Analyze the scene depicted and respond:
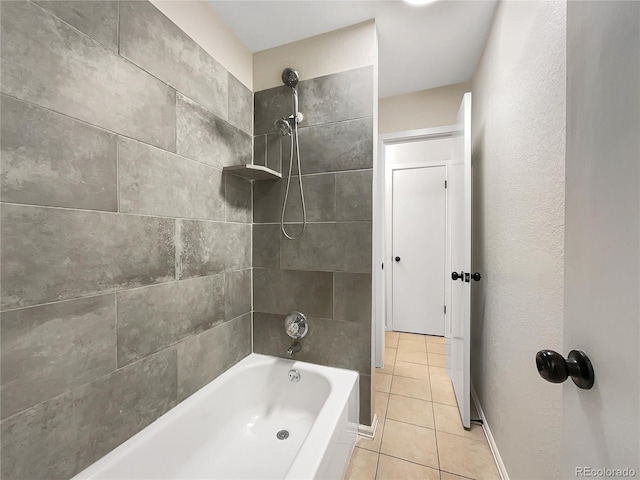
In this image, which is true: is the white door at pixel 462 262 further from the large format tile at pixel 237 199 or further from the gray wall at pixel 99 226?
the gray wall at pixel 99 226

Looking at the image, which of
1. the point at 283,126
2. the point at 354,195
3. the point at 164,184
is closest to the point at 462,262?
the point at 354,195

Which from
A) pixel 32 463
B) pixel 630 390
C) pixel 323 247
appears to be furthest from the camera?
pixel 323 247

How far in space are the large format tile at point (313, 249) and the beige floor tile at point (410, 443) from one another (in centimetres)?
107

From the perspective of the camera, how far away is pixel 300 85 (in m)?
1.61

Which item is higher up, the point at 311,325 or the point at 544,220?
the point at 544,220

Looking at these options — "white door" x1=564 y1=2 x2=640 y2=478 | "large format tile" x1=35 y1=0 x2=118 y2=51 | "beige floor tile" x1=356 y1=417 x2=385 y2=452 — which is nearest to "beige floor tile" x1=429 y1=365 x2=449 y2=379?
"beige floor tile" x1=356 y1=417 x2=385 y2=452

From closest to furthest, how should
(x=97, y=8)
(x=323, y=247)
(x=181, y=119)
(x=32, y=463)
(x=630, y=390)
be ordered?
1. (x=630, y=390)
2. (x=32, y=463)
3. (x=97, y=8)
4. (x=181, y=119)
5. (x=323, y=247)

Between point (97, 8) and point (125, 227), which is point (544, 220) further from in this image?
point (97, 8)

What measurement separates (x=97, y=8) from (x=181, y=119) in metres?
0.42

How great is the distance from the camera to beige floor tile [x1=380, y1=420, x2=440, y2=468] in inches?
53.9

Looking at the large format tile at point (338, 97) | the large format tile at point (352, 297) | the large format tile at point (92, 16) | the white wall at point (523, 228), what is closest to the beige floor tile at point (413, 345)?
the white wall at point (523, 228)

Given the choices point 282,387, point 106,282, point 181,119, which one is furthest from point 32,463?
point 181,119

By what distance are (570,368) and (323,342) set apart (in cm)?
126

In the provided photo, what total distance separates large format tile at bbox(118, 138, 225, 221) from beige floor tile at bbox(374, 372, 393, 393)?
5.83 feet
